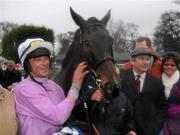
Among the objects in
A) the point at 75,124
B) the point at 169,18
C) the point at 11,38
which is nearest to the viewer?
the point at 75,124

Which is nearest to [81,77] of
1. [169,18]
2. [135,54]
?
[135,54]

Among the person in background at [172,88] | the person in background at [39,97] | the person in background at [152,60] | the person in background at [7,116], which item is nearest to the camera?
the person in background at [7,116]

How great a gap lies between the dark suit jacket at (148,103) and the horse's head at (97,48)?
1084mm

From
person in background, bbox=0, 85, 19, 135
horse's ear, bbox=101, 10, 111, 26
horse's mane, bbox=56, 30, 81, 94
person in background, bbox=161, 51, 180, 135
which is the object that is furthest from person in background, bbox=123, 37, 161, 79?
person in background, bbox=0, 85, 19, 135

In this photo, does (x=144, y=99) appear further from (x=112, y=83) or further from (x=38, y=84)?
(x=38, y=84)

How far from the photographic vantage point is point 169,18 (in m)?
59.5

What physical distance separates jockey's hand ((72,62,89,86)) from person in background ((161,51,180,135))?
62.8 inches

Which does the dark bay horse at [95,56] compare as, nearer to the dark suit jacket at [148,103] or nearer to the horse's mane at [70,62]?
the horse's mane at [70,62]

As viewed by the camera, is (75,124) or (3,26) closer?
(75,124)

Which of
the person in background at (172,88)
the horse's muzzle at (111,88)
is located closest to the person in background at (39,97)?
the horse's muzzle at (111,88)

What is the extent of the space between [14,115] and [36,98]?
0.81ft

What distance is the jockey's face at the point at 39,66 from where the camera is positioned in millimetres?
3613

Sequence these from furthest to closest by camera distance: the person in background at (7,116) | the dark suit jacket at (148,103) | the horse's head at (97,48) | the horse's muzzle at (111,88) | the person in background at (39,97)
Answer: the dark suit jacket at (148,103), the horse's head at (97,48), the horse's muzzle at (111,88), the person in background at (39,97), the person in background at (7,116)

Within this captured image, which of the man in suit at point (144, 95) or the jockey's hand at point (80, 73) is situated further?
the man in suit at point (144, 95)
